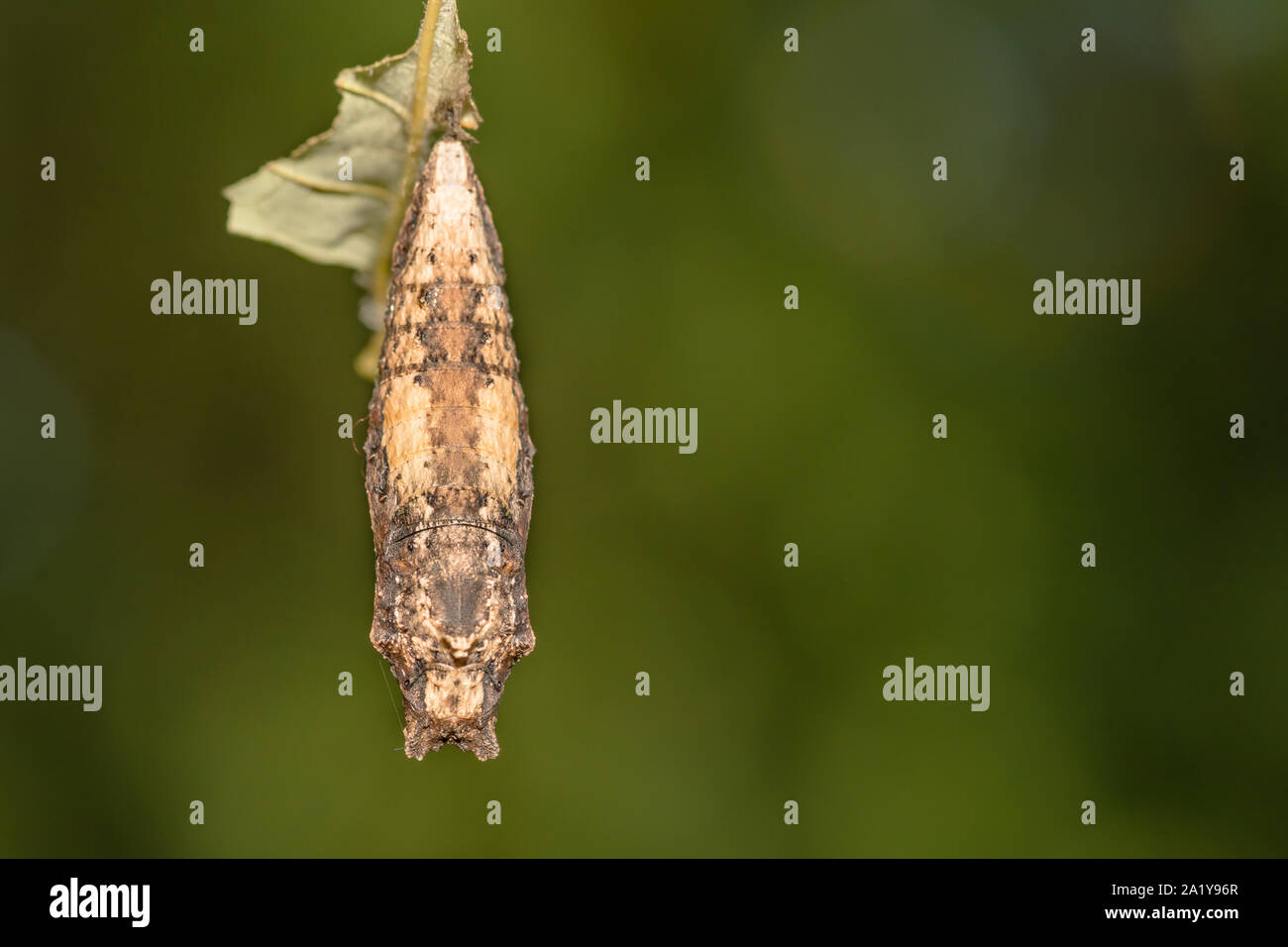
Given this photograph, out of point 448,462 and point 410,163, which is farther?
point 410,163

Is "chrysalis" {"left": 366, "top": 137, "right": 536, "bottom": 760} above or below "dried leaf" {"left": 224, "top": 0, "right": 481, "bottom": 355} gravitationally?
below

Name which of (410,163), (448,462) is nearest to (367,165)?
(410,163)

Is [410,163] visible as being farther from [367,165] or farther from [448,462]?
[448,462]

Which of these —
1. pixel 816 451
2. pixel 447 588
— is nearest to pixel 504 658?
pixel 447 588

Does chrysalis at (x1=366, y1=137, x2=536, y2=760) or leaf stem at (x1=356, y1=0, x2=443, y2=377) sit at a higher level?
leaf stem at (x1=356, y1=0, x2=443, y2=377)

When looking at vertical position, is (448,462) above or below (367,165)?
below

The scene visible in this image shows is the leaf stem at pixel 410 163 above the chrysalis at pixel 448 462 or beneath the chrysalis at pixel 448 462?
above

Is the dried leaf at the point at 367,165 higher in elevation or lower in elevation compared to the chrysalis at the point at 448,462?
higher

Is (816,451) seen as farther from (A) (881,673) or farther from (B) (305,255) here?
(B) (305,255)
